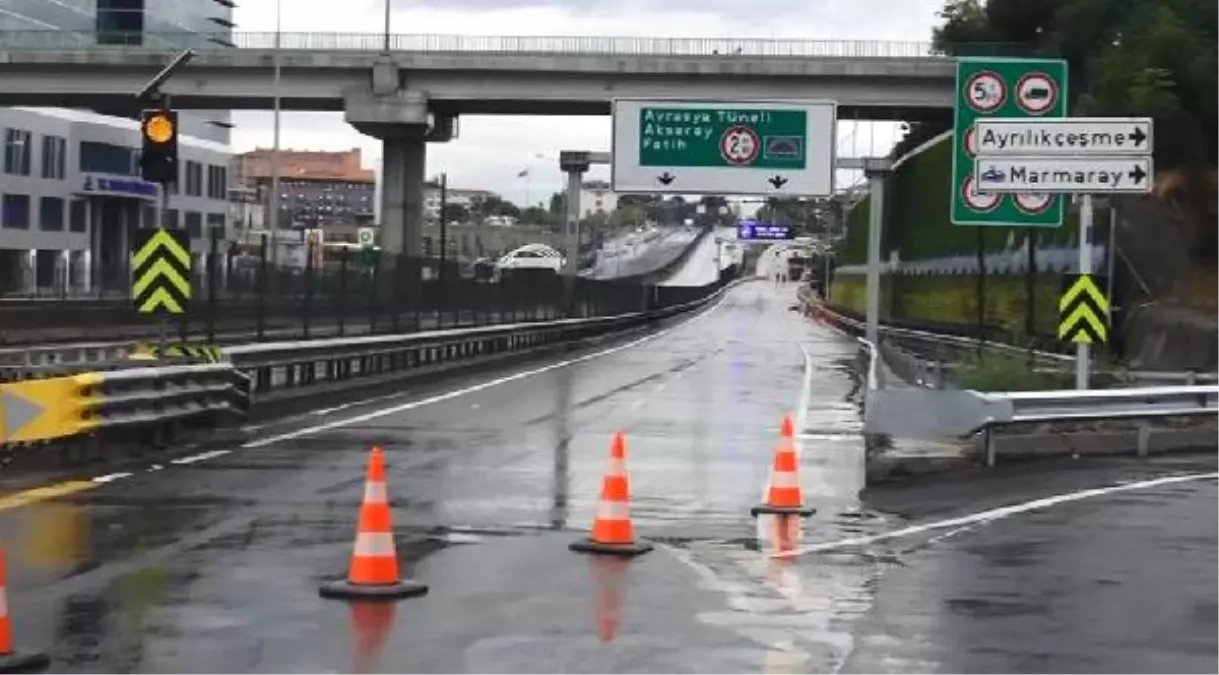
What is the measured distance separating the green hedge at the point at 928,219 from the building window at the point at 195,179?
66.1m

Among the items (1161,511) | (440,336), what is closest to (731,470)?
(1161,511)

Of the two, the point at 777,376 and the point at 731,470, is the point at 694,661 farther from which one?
the point at 777,376

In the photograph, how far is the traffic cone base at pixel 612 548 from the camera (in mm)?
12125

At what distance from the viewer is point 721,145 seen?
151ft

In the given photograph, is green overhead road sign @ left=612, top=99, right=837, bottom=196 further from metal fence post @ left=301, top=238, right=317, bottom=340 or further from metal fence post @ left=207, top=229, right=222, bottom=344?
metal fence post @ left=207, top=229, right=222, bottom=344

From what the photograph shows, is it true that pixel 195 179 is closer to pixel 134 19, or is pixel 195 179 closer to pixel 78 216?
pixel 134 19

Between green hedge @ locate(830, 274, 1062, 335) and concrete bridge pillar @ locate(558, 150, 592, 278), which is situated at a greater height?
concrete bridge pillar @ locate(558, 150, 592, 278)

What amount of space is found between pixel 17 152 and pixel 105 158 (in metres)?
12.6

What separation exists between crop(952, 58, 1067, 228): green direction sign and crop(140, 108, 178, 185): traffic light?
10503 mm

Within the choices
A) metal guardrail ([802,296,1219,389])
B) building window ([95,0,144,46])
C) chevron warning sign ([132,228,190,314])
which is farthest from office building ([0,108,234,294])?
chevron warning sign ([132,228,190,314])

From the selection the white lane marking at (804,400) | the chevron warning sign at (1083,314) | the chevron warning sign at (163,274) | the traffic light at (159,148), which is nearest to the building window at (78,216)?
the white lane marking at (804,400)

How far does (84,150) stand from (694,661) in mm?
113916

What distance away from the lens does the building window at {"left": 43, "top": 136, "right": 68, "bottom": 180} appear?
111 m

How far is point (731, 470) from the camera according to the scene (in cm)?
1852
